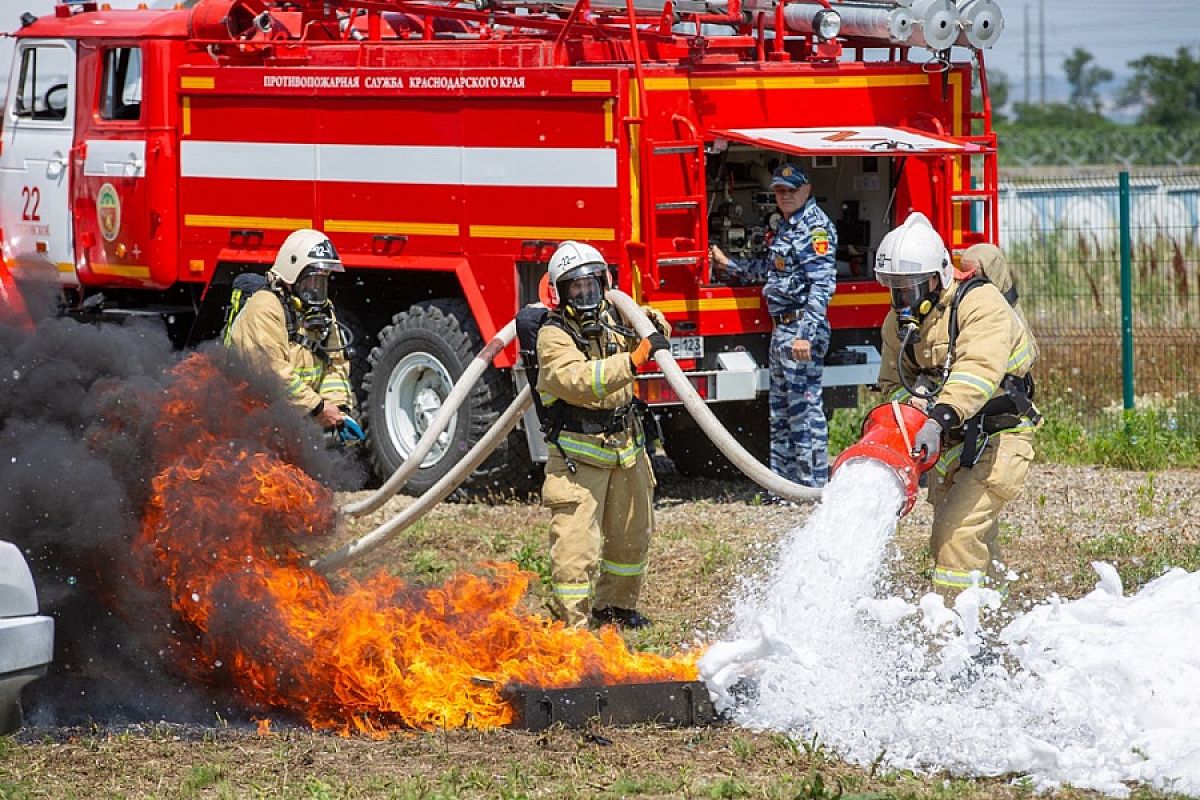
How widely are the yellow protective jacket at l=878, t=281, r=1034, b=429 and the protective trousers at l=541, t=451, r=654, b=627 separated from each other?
128cm

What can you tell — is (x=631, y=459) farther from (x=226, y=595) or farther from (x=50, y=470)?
(x=50, y=470)

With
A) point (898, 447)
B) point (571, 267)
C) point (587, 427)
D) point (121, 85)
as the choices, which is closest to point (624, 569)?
point (587, 427)

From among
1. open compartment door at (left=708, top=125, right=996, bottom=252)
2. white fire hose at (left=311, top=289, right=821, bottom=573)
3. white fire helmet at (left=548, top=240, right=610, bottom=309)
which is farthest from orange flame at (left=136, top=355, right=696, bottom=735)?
open compartment door at (left=708, top=125, right=996, bottom=252)

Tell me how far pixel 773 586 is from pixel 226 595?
2.10 m

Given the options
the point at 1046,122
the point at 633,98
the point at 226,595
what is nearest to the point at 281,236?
the point at 633,98

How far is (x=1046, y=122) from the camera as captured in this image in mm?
65938

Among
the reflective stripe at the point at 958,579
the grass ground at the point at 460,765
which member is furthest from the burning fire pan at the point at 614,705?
the reflective stripe at the point at 958,579

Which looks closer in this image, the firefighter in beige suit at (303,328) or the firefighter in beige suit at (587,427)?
the firefighter in beige suit at (587,427)

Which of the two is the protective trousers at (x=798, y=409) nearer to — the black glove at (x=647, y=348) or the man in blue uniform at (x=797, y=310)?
the man in blue uniform at (x=797, y=310)

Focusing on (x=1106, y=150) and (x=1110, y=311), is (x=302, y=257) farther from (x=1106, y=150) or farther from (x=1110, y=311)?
(x=1106, y=150)

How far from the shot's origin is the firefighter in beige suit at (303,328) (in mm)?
8555

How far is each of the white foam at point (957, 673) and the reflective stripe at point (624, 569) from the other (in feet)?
3.63

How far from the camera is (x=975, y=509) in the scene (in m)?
7.27

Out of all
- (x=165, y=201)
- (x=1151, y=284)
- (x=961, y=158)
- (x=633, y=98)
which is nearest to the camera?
(x=633, y=98)
